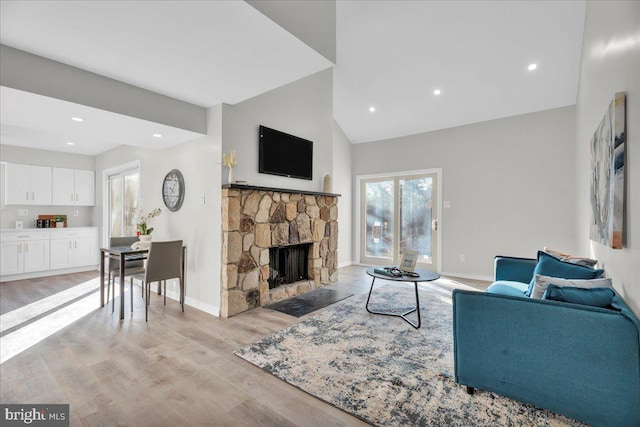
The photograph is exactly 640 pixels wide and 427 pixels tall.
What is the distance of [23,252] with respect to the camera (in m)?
5.11

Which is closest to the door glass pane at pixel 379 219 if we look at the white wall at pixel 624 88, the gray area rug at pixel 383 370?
the gray area rug at pixel 383 370

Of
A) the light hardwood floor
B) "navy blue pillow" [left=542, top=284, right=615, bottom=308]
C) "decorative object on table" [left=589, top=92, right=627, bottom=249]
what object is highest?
"decorative object on table" [left=589, top=92, right=627, bottom=249]

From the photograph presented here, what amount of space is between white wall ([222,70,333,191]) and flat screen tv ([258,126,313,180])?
8 centimetres

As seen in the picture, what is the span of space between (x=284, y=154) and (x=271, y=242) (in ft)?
4.21

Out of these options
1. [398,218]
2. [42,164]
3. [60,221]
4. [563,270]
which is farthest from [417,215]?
[42,164]

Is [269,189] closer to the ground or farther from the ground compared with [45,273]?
farther from the ground

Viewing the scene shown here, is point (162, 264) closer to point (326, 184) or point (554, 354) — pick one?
point (326, 184)

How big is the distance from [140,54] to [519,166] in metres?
5.29

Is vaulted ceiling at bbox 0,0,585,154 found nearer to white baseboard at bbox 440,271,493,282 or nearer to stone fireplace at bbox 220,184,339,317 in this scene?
stone fireplace at bbox 220,184,339,317

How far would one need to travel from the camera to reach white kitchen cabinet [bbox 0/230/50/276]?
4.94 metres

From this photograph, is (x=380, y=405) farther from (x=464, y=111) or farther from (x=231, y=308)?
(x=464, y=111)

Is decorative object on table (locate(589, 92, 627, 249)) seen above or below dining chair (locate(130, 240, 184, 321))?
above


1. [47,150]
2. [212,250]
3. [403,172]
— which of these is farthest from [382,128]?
[47,150]

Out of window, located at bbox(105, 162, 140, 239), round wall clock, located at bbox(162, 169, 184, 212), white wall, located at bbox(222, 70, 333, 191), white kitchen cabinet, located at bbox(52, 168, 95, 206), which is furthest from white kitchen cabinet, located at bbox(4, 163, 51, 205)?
white wall, located at bbox(222, 70, 333, 191)
